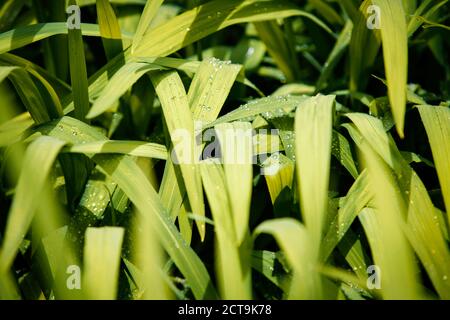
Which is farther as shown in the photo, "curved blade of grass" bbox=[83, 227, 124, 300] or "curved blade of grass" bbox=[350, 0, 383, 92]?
"curved blade of grass" bbox=[350, 0, 383, 92]

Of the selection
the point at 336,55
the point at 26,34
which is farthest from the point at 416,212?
the point at 26,34

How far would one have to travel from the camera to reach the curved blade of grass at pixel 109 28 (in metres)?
0.95

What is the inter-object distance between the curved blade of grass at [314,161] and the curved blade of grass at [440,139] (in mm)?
206

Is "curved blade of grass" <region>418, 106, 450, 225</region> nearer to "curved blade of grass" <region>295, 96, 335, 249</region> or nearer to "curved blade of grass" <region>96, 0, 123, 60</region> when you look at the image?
"curved blade of grass" <region>295, 96, 335, 249</region>

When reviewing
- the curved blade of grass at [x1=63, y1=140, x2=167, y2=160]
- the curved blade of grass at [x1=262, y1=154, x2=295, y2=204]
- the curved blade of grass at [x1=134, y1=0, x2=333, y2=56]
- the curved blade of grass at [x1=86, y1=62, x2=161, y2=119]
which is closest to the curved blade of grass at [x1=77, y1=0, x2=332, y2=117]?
the curved blade of grass at [x1=134, y1=0, x2=333, y2=56]

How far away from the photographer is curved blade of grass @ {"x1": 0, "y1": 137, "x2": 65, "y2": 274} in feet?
2.08

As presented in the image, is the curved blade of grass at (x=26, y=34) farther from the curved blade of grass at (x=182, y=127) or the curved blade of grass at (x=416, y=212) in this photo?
the curved blade of grass at (x=416, y=212)

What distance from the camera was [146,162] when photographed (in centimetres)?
96

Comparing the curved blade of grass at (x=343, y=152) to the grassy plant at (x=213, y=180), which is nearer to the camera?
the grassy plant at (x=213, y=180)

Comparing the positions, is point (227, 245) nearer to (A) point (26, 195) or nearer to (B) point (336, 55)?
(A) point (26, 195)

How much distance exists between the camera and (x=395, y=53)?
816 millimetres

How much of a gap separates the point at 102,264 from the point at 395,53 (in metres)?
0.59

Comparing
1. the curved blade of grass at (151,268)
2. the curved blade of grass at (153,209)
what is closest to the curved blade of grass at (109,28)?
the curved blade of grass at (153,209)

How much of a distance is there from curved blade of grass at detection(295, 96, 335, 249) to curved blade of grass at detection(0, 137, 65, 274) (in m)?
0.36
